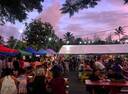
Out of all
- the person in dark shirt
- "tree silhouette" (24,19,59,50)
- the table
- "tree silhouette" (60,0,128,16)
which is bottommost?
the table

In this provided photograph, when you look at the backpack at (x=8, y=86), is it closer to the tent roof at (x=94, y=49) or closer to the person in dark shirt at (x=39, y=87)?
the person in dark shirt at (x=39, y=87)

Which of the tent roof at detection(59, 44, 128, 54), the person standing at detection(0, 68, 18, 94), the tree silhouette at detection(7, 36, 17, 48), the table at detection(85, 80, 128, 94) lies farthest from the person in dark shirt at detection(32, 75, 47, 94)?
the tree silhouette at detection(7, 36, 17, 48)

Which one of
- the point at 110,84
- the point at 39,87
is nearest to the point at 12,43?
the point at 110,84

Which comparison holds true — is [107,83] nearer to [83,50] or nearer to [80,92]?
[80,92]

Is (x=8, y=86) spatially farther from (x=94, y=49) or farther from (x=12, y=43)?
(x=12, y=43)

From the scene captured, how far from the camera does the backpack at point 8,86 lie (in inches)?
410

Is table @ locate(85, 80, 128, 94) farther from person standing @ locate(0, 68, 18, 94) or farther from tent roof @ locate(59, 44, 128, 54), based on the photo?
tent roof @ locate(59, 44, 128, 54)

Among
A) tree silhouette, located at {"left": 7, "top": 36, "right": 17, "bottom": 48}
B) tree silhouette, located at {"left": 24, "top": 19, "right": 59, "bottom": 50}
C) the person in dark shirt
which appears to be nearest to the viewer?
the person in dark shirt

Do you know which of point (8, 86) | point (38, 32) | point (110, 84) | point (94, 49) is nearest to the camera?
point (8, 86)

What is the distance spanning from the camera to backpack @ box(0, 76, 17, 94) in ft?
34.2

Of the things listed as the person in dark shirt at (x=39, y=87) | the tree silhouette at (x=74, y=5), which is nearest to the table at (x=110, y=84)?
the person in dark shirt at (x=39, y=87)

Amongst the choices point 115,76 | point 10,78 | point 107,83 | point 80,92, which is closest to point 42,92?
Result: point 10,78

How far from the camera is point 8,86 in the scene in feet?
34.4

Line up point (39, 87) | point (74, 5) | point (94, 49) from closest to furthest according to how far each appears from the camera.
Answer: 1. point (74, 5)
2. point (39, 87)
3. point (94, 49)
